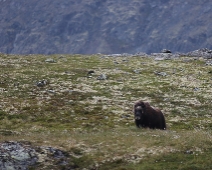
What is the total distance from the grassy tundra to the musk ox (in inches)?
44.2

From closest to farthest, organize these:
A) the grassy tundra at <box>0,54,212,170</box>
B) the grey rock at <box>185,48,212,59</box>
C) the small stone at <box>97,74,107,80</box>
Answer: the grassy tundra at <box>0,54,212,170</box> → the small stone at <box>97,74,107,80</box> → the grey rock at <box>185,48,212,59</box>

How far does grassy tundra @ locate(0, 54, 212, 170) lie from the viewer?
24953 mm

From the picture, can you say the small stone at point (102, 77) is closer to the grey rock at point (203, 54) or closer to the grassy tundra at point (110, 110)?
the grassy tundra at point (110, 110)

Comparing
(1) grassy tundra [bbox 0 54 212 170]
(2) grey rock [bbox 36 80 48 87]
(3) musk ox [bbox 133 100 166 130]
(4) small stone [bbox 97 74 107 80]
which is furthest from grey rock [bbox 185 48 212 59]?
(3) musk ox [bbox 133 100 166 130]

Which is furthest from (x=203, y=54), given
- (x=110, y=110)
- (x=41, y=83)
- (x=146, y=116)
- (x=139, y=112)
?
(x=139, y=112)

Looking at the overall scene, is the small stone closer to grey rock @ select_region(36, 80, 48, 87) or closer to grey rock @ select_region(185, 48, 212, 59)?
grey rock @ select_region(36, 80, 48, 87)

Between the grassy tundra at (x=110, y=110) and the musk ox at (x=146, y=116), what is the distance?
1123 millimetres

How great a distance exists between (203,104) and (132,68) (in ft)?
99.3

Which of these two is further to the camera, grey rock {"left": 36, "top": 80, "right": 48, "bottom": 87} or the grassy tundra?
grey rock {"left": 36, "top": 80, "right": 48, "bottom": 87}

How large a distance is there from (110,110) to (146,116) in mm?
11360

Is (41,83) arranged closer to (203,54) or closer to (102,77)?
(102,77)

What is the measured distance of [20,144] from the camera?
24578 mm

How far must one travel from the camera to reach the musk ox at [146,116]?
33250 mm

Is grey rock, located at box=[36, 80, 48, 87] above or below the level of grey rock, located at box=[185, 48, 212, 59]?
above
